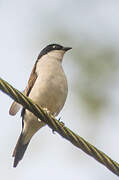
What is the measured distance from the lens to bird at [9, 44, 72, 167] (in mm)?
6375

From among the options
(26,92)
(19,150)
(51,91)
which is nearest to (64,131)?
(51,91)

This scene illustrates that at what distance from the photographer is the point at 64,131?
4.27 m

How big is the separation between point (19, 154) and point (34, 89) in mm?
1010

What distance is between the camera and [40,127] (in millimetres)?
6750

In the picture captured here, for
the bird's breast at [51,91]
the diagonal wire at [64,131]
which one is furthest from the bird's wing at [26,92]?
the diagonal wire at [64,131]

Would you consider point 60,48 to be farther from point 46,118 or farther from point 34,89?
point 46,118

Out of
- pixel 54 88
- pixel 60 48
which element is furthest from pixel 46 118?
pixel 60 48

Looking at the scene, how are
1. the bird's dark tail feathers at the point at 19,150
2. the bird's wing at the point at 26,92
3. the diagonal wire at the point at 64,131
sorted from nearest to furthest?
the diagonal wire at the point at 64,131 → the bird's wing at the point at 26,92 → the bird's dark tail feathers at the point at 19,150

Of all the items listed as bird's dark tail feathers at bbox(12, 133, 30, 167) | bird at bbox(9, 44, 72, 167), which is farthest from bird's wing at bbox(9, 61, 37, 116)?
bird's dark tail feathers at bbox(12, 133, 30, 167)

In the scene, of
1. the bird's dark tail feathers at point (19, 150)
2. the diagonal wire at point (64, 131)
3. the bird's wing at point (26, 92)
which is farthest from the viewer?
the bird's dark tail feathers at point (19, 150)

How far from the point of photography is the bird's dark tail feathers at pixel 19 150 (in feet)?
22.3

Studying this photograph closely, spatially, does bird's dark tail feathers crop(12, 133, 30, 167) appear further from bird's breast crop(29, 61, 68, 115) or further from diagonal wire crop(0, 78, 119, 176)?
diagonal wire crop(0, 78, 119, 176)

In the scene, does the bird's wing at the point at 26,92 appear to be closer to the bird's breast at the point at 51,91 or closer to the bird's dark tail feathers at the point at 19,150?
the bird's breast at the point at 51,91

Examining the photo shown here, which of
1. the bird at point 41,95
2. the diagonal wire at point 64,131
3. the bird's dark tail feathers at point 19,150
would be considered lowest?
the bird's dark tail feathers at point 19,150
